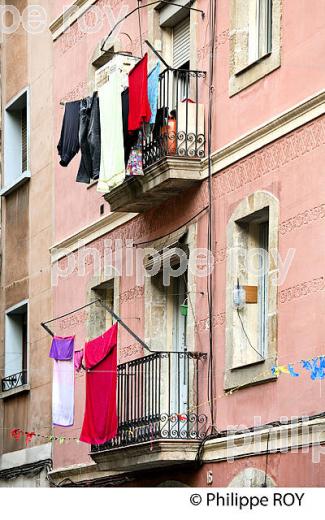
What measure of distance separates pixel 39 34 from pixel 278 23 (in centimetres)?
1035

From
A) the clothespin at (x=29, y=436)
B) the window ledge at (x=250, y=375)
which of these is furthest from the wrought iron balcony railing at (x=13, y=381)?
the window ledge at (x=250, y=375)

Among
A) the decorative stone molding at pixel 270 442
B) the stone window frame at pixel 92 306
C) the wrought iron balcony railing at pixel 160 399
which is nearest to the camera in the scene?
the decorative stone molding at pixel 270 442

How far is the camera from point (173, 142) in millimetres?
23516

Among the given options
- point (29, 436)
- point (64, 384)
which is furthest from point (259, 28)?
point (29, 436)

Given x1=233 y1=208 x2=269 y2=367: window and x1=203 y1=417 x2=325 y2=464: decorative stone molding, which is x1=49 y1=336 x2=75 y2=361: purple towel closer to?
x1=203 y1=417 x2=325 y2=464: decorative stone molding

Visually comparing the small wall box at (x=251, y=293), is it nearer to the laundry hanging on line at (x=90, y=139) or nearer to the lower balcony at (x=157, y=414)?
the lower balcony at (x=157, y=414)

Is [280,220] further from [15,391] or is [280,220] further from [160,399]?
[15,391]

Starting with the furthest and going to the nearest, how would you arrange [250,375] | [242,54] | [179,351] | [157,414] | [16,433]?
[16,433], [179,351], [157,414], [242,54], [250,375]

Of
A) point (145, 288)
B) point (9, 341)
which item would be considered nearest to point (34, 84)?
point (9, 341)

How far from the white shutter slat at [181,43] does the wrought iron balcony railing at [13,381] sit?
25.7 ft

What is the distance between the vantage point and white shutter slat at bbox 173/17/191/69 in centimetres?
2506

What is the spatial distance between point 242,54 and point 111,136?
8.93 ft

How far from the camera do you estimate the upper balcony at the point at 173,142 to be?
A: 23.5 m

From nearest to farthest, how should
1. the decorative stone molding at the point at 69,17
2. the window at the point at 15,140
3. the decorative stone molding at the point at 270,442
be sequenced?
the decorative stone molding at the point at 270,442 → the decorative stone molding at the point at 69,17 → the window at the point at 15,140
